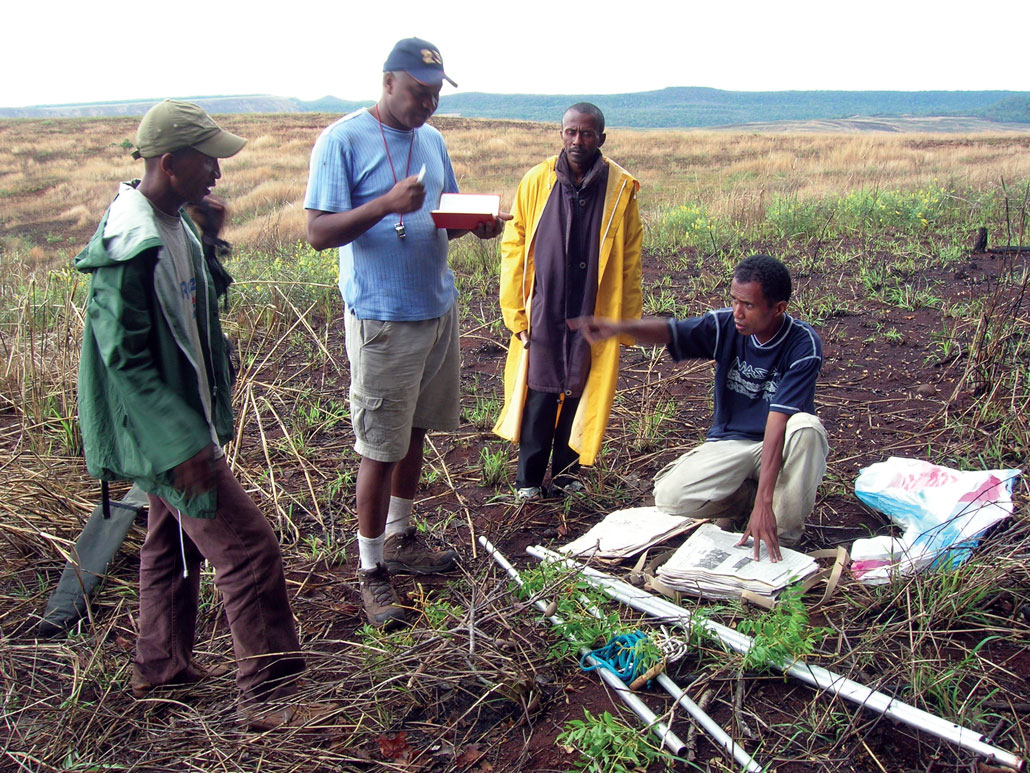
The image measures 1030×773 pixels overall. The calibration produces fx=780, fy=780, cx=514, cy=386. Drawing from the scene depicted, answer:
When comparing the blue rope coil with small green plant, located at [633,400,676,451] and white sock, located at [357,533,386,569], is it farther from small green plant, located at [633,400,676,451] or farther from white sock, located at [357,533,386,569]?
small green plant, located at [633,400,676,451]

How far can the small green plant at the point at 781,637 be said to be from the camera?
88.6 inches

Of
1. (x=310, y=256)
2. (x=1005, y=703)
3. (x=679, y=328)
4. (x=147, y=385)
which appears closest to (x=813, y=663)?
(x=1005, y=703)

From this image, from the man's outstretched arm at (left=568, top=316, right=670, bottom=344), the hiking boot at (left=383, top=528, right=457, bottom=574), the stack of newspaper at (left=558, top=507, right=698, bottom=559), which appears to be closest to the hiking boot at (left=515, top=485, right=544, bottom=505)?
the stack of newspaper at (left=558, top=507, right=698, bottom=559)

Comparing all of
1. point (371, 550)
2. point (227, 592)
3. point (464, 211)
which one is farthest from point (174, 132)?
point (371, 550)

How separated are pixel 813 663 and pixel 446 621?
118cm

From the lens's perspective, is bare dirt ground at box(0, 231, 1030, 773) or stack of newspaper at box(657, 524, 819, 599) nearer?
bare dirt ground at box(0, 231, 1030, 773)

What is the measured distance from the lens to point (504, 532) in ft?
11.4

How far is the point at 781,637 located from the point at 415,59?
84.5 inches

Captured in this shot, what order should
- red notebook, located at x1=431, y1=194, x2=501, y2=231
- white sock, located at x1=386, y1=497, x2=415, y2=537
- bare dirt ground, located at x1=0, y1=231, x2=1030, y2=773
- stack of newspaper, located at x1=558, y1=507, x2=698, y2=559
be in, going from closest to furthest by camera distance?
1. bare dirt ground, located at x1=0, y1=231, x2=1030, y2=773
2. red notebook, located at x1=431, y1=194, x2=501, y2=231
3. stack of newspaper, located at x1=558, y1=507, x2=698, y2=559
4. white sock, located at x1=386, y1=497, x2=415, y2=537

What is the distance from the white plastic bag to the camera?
2.80m

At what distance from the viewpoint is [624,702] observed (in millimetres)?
2293

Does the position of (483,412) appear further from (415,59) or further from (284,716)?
(284,716)

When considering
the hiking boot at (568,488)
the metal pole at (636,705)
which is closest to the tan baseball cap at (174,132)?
the metal pole at (636,705)

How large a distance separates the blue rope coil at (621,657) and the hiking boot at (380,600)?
738 mm
